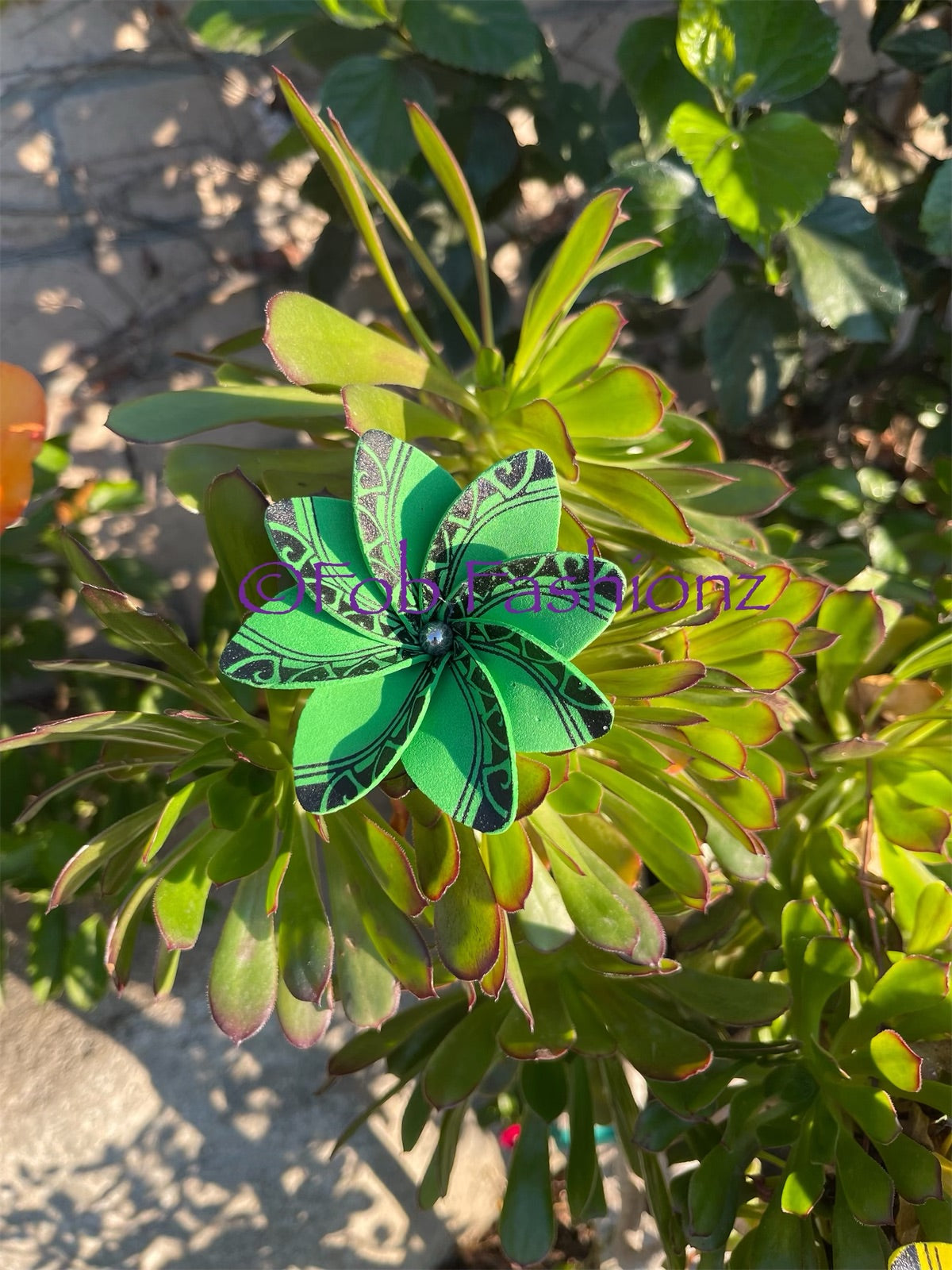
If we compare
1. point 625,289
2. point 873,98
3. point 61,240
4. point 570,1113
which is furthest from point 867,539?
point 61,240

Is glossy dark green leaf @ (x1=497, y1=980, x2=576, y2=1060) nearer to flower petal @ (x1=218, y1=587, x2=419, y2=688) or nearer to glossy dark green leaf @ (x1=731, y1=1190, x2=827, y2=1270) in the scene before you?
glossy dark green leaf @ (x1=731, y1=1190, x2=827, y2=1270)

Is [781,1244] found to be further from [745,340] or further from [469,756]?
[745,340]

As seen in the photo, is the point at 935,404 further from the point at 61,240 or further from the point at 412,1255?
the point at 412,1255

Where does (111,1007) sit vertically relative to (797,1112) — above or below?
below

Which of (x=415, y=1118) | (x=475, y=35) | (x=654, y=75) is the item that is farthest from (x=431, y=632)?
(x=654, y=75)

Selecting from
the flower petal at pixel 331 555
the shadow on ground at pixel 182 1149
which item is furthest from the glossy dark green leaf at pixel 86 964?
the flower petal at pixel 331 555

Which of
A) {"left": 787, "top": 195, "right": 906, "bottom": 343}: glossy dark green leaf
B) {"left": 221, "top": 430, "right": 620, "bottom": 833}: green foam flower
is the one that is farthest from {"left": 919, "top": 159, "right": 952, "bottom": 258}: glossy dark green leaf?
{"left": 221, "top": 430, "right": 620, "bottom": 833}: green foam flower
